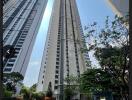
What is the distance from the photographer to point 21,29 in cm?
8519

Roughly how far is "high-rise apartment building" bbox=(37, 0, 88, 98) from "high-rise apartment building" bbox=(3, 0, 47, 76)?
4.56 metres

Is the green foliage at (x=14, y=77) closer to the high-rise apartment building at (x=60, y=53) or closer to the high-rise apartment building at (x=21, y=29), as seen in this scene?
the high-rise apartment building at (x=60, y=53)

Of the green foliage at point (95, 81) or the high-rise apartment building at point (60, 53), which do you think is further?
the high-rise apartment building at point (60, 53)

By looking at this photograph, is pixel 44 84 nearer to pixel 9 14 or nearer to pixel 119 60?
pixel 9 14

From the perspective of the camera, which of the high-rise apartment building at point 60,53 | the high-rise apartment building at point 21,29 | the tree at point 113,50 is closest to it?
the tree at point 113,50

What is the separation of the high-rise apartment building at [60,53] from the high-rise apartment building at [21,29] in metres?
4.56

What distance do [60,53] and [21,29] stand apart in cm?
1463

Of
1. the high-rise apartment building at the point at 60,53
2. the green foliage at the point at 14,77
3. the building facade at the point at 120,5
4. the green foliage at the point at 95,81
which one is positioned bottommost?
the building facade at the point at 120,5

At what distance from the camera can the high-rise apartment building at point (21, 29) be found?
77.0 metres

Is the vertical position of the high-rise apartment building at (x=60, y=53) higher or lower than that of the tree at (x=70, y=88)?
A: higher

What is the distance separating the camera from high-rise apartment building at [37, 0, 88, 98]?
73.9 metres

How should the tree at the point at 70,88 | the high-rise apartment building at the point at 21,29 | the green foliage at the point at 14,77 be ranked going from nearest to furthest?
the green foliage at the point at 14,77 < the tree at the point at 70,88 < the high-rise apartment building at the point at 21,29

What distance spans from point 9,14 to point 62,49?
1925cm

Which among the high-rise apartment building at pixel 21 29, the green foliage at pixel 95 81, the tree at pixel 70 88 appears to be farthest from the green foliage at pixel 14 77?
the green foliage at pixel 95 81
